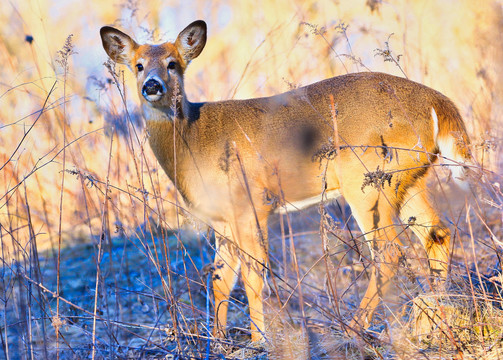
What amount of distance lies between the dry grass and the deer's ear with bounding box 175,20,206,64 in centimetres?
37

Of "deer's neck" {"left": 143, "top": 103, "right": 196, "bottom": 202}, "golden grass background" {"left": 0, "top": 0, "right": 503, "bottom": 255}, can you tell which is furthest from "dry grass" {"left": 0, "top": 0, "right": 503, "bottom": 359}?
"deer's neck" {"left": 143, "top": 103, "right": 196, "bottom": 202}

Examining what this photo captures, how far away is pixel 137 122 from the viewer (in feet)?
23.2

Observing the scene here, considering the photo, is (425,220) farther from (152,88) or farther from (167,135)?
(152,88)

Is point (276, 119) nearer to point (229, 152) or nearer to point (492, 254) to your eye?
point (229, 152)

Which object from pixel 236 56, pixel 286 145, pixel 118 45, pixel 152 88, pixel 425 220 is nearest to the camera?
pixel 152 88

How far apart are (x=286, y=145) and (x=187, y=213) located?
1.56m

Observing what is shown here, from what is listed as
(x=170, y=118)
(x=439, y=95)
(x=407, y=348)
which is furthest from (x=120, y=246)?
(x=407, y=348)

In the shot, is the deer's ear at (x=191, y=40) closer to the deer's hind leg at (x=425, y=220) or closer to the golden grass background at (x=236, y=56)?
the golden grass background at (x=236, y=56)

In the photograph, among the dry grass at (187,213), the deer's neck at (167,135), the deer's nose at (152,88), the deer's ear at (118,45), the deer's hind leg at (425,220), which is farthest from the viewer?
the deer's ear at (118,45)

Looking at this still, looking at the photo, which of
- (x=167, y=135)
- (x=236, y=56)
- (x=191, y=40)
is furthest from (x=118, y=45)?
(x=236, y=56)

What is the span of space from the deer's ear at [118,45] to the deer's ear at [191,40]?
405mm

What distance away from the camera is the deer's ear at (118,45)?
16.3 ft

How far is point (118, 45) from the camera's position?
5.04 metres

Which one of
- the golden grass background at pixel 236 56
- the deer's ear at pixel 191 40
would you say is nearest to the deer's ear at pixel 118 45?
the golden grass background at pixel 236 56
